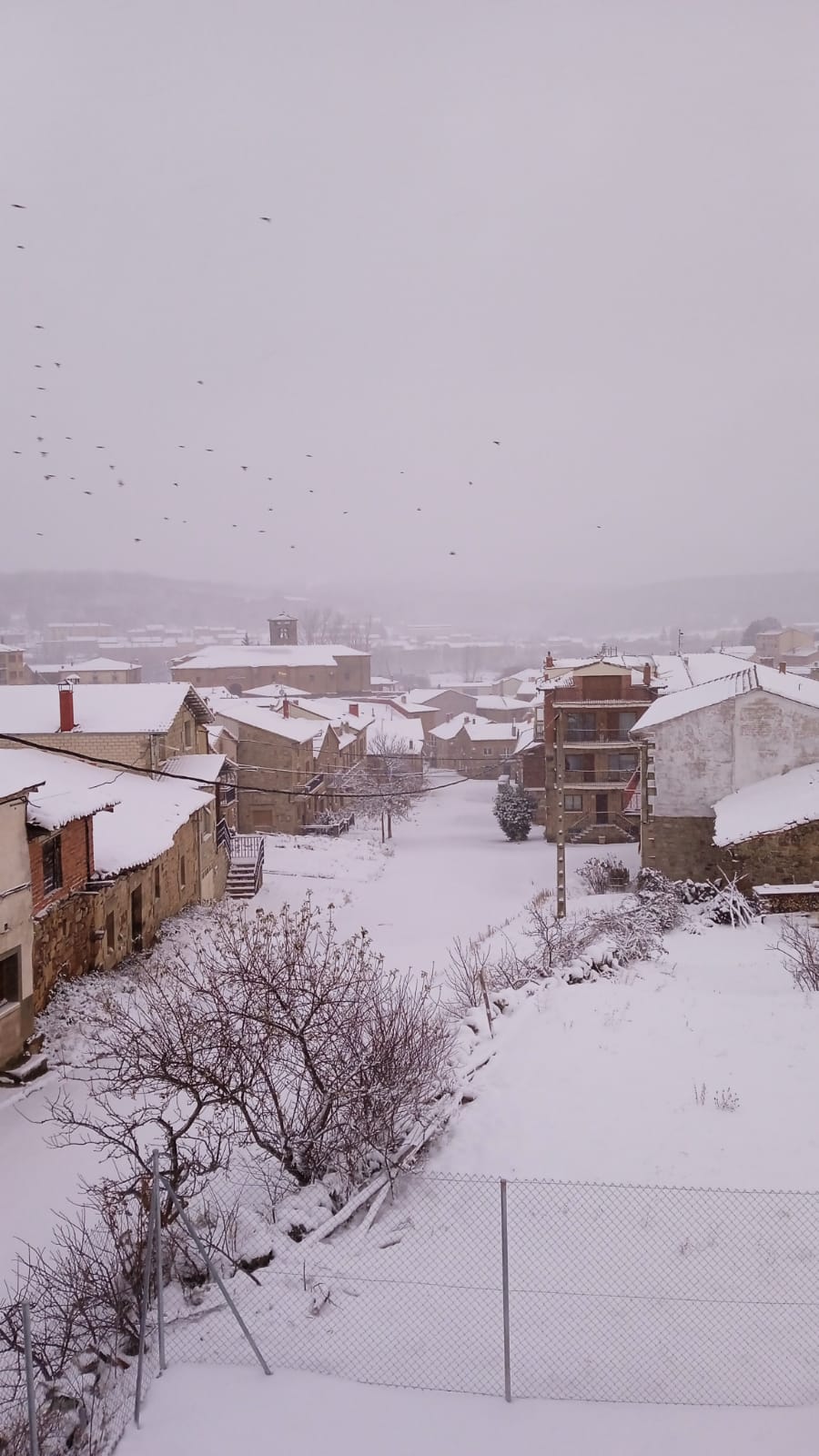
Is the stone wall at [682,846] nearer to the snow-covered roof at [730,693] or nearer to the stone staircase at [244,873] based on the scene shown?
the snow-covered roof at [730,693]

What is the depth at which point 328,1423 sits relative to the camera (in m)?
7.07

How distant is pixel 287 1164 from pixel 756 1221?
190 inches

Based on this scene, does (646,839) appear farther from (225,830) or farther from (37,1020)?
(37,1020)

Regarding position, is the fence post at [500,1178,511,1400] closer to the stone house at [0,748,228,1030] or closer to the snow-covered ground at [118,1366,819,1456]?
the snow-covered ground at [118,1366,819,1456]

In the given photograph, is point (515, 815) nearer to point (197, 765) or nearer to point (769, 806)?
point (769, 806)

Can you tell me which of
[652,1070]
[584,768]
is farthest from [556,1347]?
[584,768]

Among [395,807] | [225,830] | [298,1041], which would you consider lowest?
[395,807]

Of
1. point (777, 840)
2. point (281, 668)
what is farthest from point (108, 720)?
point (281, 668)

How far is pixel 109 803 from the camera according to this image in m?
19.1

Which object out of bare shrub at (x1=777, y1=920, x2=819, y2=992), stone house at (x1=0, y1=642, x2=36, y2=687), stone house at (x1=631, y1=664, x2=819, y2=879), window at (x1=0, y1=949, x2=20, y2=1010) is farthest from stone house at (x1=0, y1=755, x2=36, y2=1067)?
stone house at (x1=0, y1=642, x2=36, y2=687)

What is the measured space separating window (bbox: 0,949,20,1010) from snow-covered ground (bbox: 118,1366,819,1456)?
28.5 ft

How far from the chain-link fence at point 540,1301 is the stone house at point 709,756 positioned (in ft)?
64.4

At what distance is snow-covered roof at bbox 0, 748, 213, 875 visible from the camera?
16.6 meters

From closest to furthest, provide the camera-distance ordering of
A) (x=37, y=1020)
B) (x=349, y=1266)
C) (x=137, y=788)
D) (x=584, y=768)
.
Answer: (x=349, y=1266) → (x=37, y=1020) → (x=137, y=788) → (x=584, y=768)
